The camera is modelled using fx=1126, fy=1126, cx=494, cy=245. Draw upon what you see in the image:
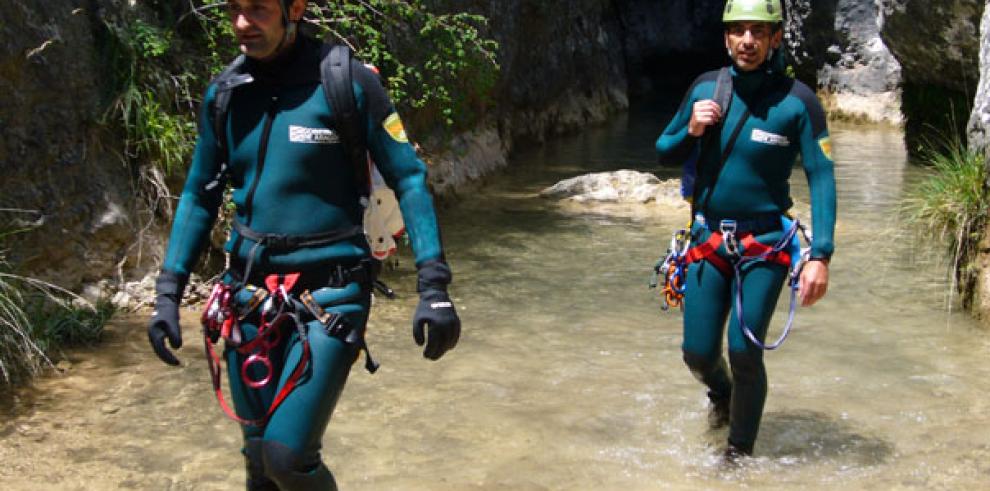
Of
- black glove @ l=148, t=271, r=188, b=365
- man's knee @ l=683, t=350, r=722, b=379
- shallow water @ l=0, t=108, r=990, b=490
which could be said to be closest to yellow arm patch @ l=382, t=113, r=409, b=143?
black glove @ l=148, t=271, r=188, b=365

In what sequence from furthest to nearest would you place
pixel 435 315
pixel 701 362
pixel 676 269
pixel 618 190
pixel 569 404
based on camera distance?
pixel 618 190 < pixel 569 404 < pixel 676 269 < pixel 701 362 < pixel 435 315

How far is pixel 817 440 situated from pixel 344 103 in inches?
126

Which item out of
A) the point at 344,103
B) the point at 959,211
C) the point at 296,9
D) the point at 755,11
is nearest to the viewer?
the point at 344,103

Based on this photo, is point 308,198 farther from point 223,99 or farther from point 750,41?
point 750,41

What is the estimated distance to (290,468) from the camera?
325 cm

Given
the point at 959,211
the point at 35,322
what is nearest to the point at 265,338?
the point at 35,322

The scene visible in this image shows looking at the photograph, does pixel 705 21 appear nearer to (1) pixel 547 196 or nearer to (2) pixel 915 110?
(2) pixel 915 110

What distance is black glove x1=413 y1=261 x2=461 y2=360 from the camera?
320 cm

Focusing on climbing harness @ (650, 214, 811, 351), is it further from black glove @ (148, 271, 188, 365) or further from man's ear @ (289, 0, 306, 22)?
black glove @ (148, 271, 188, 365)

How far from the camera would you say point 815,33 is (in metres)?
25.0

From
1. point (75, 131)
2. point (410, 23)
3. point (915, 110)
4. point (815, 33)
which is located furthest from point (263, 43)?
point (815, 33)

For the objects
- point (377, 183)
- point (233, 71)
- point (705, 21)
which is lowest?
point (705, 21)

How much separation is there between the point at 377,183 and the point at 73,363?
11.3 ft

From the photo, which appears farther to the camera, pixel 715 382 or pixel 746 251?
pixel 715 382
